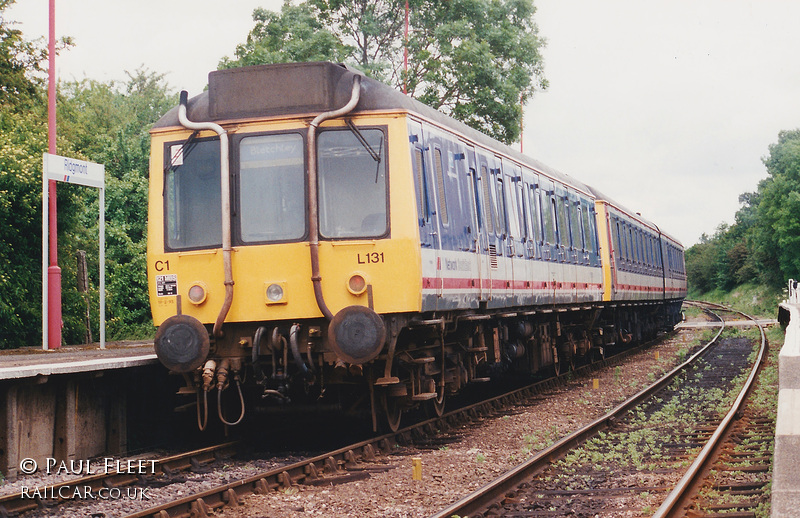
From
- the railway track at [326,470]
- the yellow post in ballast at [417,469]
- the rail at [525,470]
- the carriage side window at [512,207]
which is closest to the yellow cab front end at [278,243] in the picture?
the railway track at [326,470]

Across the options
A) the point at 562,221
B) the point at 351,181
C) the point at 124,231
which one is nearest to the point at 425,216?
the point at 351,181

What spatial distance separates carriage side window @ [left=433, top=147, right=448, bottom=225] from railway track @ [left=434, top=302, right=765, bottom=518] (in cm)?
257

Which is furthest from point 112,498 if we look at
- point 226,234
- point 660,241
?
point 660,241

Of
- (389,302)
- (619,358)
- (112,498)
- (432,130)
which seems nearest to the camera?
(112,498)

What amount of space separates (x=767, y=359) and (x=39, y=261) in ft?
46.6

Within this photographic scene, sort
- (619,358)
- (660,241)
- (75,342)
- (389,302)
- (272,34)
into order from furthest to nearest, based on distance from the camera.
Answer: (660,241) → (272,34) → (619,358) → (75,342) → (389,302)

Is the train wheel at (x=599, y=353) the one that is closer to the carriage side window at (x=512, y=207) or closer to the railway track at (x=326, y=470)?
the carriage side window at (x=512, y=207)

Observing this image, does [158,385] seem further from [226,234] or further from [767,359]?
[767,359]

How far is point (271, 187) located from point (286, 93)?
2.99 feet

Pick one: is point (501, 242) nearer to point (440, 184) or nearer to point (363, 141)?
point (440, 184)

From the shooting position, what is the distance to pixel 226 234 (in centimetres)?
982

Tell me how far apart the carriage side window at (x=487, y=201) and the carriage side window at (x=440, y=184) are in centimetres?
177

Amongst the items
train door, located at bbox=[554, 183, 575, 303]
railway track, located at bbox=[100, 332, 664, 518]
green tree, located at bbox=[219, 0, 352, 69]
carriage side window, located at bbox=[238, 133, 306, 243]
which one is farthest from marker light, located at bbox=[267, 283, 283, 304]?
green tree, located at bbox=[219, 0, 352, 69]

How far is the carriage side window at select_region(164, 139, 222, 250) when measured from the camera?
33.0 ft
